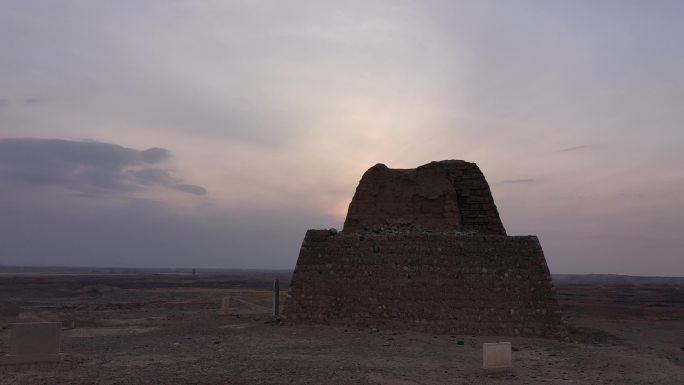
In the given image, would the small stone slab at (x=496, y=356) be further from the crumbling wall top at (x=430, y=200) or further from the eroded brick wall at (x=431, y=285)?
the crumbling wall top at (x=430, y=200)

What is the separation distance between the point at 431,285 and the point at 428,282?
108mm

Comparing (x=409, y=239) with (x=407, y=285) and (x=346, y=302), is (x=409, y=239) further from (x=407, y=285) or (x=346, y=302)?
(x=346, y=302)

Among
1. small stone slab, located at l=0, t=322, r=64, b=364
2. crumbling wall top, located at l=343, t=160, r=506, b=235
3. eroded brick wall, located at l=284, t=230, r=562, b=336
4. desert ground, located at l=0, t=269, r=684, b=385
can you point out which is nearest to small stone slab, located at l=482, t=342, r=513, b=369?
desert ground, located at l=0, t=269, r=684, b=385

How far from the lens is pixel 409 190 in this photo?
56.6ft

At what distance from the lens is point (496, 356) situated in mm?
9938

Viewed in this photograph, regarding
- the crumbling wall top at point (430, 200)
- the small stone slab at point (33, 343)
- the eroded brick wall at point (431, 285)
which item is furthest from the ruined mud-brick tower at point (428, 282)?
the small stone slab at point (33, 343)

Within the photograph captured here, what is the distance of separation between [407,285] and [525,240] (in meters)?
3.39

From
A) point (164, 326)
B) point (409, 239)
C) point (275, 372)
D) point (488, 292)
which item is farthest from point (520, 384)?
point (164, 326)

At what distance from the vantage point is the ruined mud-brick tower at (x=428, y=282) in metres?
13.9

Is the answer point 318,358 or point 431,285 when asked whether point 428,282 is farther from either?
point 318,358

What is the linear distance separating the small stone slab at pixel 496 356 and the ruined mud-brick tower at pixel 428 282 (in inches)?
150

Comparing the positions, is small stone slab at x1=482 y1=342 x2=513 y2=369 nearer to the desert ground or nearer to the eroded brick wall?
the desert ground

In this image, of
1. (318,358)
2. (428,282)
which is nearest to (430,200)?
(428,282)

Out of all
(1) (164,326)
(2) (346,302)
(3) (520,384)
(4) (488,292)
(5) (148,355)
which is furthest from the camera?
(1) (164,326)
